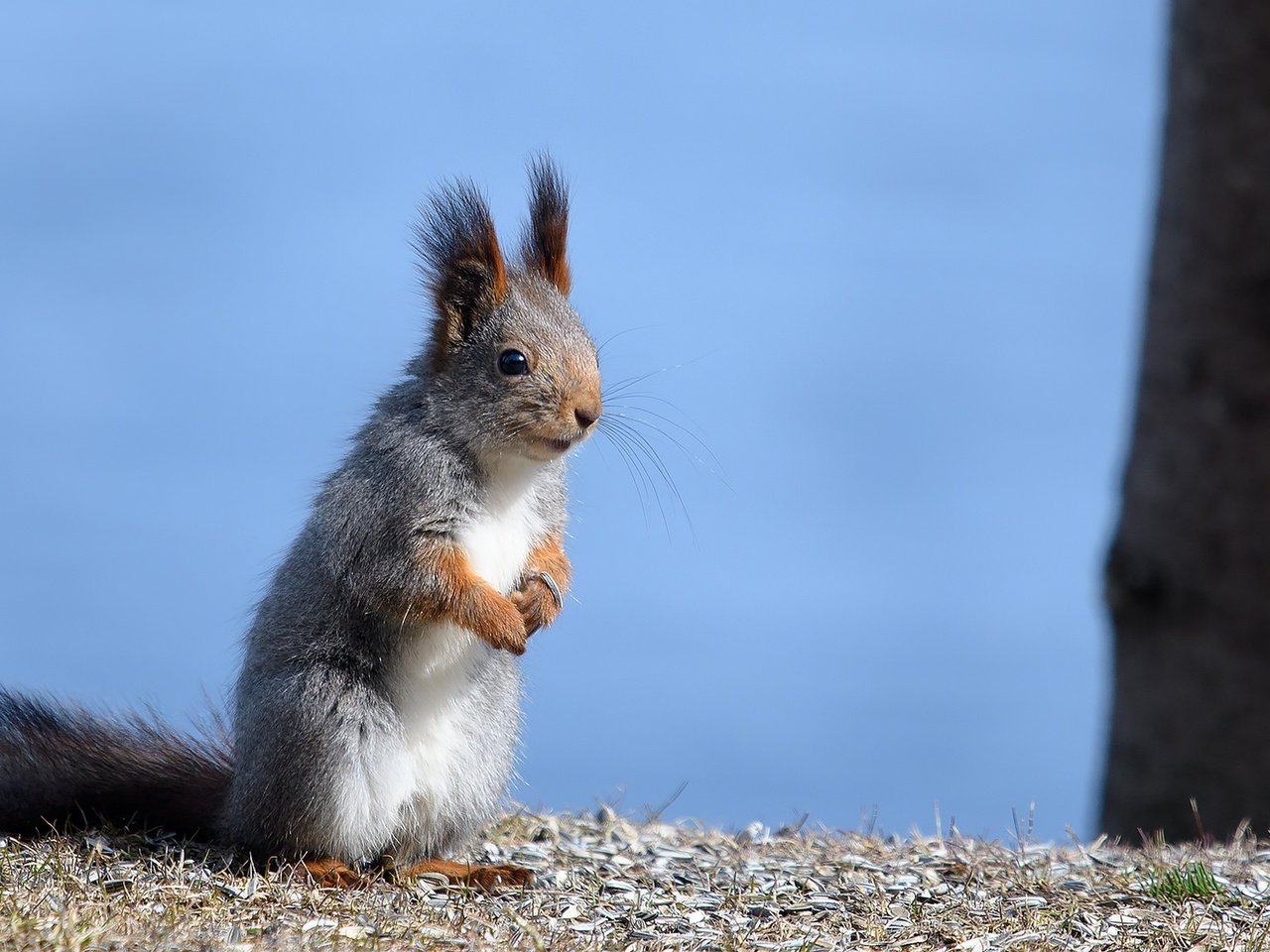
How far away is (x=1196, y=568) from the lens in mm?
6023

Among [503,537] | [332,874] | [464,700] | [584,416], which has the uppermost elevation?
[584,416]

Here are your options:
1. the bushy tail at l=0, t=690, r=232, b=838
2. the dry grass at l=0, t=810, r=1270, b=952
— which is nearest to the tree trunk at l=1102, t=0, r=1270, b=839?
the dry grass at l=0, t=810, r=1270, b=952

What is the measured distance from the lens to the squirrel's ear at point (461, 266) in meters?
4.06

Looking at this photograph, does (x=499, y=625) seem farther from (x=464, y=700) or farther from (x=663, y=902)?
(x=663, y=902)

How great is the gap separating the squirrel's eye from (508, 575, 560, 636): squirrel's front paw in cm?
53

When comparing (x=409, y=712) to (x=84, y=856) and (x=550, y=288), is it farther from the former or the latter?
(x=550, y=288)

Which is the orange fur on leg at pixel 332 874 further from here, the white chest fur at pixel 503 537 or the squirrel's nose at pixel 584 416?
the squirrel's nose at pixel 584 416

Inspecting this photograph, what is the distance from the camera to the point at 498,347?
13.1 feet

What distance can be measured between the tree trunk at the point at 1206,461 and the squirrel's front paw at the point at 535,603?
302cm

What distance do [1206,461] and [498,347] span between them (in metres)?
3.24

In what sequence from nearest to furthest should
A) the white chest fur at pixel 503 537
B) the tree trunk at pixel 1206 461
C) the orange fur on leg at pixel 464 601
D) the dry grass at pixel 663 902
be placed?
the dry grass at pixel 663 902 → the orange fur on leg at pixel 464 601 → the white chest fur at pixel 503 537 → the tree trunk at pixel 1206 461

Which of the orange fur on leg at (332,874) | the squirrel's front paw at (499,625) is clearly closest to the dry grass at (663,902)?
the orange fur on leg at (332,874)

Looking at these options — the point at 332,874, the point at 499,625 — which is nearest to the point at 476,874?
the point at 332,874

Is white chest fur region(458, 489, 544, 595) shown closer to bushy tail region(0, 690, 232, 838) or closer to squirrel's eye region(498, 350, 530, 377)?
squirrel's eye region(498, 350, 530, 377)
